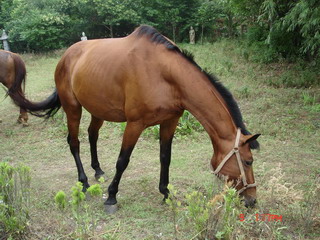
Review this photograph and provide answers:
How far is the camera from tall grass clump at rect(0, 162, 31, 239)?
256 centimetres

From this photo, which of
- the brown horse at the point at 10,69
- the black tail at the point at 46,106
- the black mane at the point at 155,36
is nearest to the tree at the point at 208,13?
the brown horse at the point at 10,69

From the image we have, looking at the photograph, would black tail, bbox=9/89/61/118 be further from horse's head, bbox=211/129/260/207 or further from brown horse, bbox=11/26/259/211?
horse's head, bbox=211/129/260/207

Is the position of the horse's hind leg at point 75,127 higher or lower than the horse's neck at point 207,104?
lower

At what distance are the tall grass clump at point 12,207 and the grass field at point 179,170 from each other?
0.35 ft

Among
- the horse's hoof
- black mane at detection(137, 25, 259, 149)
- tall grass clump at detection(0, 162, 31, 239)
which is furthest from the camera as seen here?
the horse's hoof

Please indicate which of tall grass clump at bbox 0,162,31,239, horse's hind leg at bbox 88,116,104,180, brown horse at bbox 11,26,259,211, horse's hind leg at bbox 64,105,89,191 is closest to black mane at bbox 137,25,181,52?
brown horse at bbox 11,26,259,211

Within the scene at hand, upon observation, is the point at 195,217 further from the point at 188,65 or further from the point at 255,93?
the point at 255,93

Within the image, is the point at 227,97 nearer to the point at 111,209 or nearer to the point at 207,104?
the point at 207,104

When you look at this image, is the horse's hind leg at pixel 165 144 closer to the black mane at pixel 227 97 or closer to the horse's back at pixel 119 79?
the horse's back at pixel 119 79

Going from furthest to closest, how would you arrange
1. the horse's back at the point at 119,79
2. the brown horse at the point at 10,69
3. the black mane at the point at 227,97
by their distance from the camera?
1. the brown horse at the point at 10,69
2. the horse's back at the point at 119,79
3. the black mane at the point at 227,97

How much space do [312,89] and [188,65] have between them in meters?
5.90

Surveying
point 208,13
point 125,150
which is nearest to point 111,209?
point 125,150

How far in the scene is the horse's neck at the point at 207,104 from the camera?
2883 mm

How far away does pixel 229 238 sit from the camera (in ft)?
7.88
